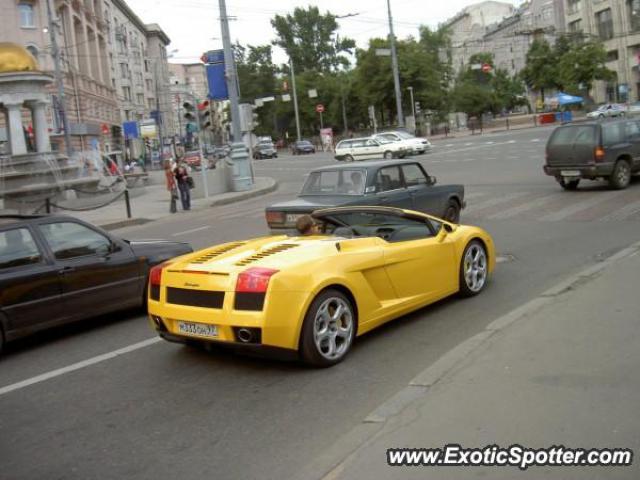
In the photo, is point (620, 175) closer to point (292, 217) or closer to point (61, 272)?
point (292, 217)

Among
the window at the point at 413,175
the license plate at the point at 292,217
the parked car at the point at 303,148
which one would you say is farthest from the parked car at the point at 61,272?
the parked car at the point at 303,148

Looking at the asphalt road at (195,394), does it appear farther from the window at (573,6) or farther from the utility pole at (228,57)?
the window at (573,6)

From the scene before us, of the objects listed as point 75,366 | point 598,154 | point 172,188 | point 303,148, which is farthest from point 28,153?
point 303,148

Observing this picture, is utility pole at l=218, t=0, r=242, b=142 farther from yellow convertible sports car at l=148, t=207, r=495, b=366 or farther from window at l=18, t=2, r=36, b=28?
window at l=18, t=2, r=36, b=28

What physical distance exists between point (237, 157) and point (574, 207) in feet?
56.0

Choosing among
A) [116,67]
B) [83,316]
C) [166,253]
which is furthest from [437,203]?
[116,67]

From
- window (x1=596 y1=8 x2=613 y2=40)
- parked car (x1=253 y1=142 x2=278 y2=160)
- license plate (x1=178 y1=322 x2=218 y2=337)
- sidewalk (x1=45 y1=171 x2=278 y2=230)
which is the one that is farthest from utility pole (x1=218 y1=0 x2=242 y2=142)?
window (x1=596 y1=8 x2=613 y2=40)

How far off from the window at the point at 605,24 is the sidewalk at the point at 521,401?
72180 millimetres

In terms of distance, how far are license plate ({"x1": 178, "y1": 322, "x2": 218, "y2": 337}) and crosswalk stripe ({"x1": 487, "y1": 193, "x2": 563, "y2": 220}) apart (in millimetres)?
9325

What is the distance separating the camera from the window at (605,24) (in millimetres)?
70125

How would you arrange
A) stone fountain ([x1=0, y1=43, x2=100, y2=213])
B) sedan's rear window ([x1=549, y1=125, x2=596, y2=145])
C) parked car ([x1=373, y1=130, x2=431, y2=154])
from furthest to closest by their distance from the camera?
parked car ([x1=373, y1=130, x2=431, y2=154])
stone fountain ([x1=0, y1=43, x2=100, y2=213])
sedan's rear window ([x1=549, y1=125, x2=596, y2=145])

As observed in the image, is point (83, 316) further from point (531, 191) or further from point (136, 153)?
point (136, 153)

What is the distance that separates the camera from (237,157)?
2914 centimetres

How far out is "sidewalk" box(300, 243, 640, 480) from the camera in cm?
372
